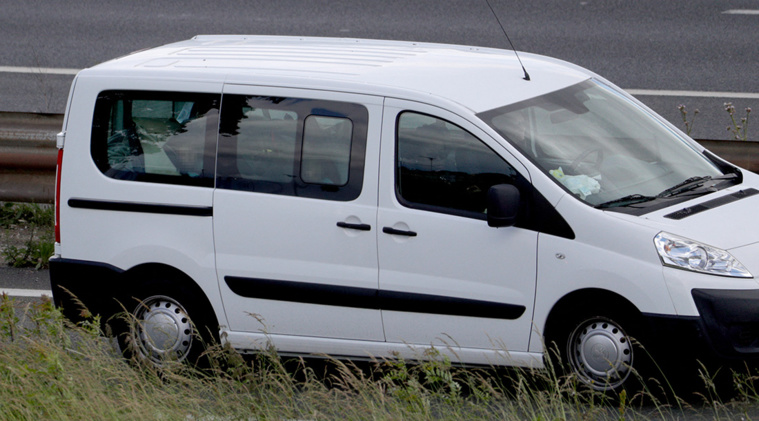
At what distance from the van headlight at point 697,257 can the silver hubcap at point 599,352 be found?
436mm

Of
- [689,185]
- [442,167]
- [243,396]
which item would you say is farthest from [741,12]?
[243,396]

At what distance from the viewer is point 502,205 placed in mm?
5113

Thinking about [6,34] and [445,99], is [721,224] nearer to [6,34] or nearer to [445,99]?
[445,99]

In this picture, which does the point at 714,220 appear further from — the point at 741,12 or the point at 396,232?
the point at 741,12

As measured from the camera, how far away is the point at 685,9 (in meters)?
14.1

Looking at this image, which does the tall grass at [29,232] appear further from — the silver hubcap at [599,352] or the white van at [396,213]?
the silver hubcap at [599,352]

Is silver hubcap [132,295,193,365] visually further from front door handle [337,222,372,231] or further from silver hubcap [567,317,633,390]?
silver hubcap [567,317,633,390]

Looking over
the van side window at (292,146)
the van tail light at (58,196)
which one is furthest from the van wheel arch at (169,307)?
the van side window at (292,146)

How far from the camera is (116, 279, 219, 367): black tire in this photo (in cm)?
588

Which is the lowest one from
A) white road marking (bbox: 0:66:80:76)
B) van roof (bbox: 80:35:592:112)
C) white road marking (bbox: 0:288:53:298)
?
white road marking (bbox: 0:288:53:298)

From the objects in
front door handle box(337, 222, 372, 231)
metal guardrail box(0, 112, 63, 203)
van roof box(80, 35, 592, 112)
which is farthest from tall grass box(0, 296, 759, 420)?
metal guardrail box(0, 112, 63, 203)

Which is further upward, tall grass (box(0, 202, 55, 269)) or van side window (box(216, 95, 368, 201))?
van side window (box(216, 95, 368, 201))

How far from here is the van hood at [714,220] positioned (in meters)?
5.06

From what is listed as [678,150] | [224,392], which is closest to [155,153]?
[224,392]
